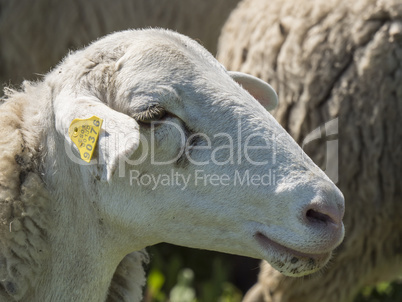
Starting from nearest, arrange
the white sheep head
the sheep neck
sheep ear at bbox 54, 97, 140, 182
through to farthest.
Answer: sheep ear at bbox 54, 97, 140, 182
the white sheep head
the sheep neck

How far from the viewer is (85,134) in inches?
92.9

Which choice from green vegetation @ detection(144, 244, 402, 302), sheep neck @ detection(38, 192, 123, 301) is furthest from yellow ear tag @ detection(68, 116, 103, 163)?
green vegetation @ detection(144, 244, 402, 302)

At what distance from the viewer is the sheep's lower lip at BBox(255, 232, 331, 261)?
2.38m

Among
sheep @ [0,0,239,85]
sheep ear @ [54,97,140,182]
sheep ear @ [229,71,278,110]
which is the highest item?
sheep @ [0,0,239,85]

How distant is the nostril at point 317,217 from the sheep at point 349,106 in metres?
1.75

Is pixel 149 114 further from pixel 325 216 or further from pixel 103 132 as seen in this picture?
pixel 325 216

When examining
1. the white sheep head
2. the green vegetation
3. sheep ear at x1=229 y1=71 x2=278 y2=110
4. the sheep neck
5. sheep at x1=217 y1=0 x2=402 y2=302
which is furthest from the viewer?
the green vegetation

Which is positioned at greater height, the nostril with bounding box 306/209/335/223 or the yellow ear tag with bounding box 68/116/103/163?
the yellow ear tag with bounding box 68/116/103/163

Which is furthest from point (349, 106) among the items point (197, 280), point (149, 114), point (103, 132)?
point (197, 280)

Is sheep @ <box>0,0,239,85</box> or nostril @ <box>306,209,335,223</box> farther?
sheep @ <box>0,0,239,85</box>

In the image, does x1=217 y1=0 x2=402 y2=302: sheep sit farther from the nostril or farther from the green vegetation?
the nostril

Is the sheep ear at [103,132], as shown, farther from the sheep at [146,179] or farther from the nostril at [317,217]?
the nostril at [317,217]

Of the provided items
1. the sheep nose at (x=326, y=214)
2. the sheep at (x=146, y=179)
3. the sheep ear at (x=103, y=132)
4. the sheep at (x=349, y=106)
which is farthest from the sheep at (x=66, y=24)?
the sheep nose at (x=326, y=214)

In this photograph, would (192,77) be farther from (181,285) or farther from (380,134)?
(181,285)
